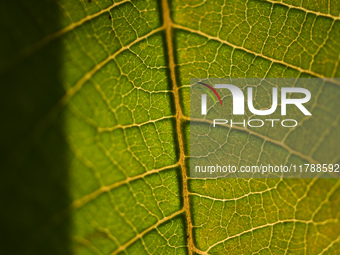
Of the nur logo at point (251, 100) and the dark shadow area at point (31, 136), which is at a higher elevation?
the nur logo at point (251, 100)

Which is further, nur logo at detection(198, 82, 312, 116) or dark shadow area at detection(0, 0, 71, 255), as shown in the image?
nur logo at detection(198, 82, 312, 116)

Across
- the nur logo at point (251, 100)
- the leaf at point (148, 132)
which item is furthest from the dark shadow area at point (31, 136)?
the nur logo at point (251, 100)

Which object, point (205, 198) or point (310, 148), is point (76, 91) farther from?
point (310, 148)

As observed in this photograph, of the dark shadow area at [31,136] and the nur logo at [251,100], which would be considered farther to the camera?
the nur logo at [251,100]

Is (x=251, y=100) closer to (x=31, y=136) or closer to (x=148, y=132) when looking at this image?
(x=148, y=132)

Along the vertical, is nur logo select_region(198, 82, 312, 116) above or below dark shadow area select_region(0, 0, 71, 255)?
above

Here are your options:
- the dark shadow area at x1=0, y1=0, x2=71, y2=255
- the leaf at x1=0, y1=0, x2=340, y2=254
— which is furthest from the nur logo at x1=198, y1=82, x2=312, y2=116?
the dark shadow area at x1=0, y1=0, x2=71, y2=255

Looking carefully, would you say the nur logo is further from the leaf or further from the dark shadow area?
the dark shadow area

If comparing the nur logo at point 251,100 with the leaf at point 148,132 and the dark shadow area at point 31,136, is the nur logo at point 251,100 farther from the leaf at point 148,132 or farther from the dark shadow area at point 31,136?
the dark shadow area at point 31,136
